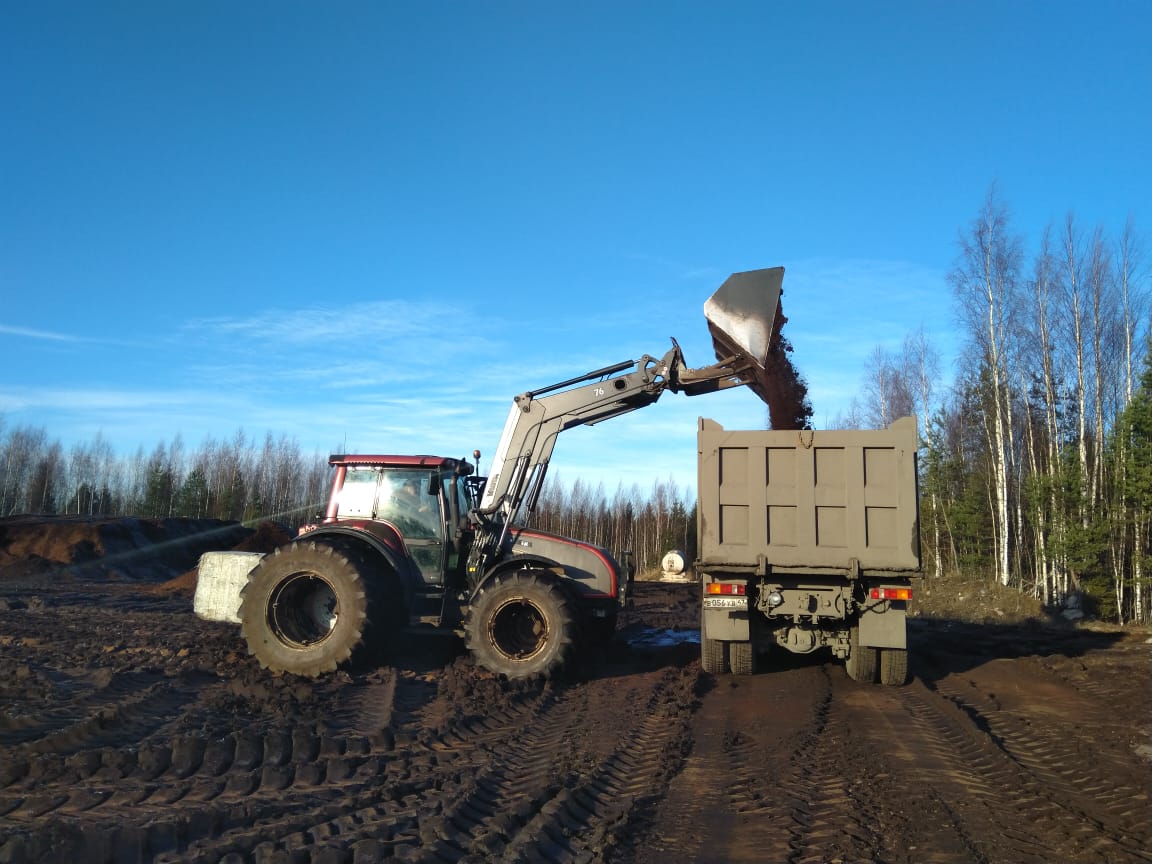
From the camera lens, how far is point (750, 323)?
872 centimetres

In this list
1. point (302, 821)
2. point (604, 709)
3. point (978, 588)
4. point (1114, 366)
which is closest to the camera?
point (302, 821)

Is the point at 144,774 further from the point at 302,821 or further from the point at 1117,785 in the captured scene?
the point at 1117,785

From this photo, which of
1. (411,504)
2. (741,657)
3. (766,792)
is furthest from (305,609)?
(766,792)

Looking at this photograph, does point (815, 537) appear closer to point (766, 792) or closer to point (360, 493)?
point (766, 792)

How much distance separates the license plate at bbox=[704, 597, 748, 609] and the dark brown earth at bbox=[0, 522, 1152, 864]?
0.87 m

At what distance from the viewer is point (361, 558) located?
9016 mm

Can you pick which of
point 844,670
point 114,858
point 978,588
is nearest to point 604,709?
point 844,670

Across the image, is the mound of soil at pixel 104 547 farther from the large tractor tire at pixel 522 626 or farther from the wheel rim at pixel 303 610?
the large tractor tire at pixel 522 626

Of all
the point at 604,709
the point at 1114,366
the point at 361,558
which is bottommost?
the point at 604,709

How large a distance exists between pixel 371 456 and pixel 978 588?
1837cm

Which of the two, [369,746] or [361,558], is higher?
[361,558]

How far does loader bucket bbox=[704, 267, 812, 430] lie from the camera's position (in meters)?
8.67

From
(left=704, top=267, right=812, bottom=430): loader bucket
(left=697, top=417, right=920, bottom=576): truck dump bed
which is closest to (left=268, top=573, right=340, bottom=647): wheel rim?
(left=697, top=417, right=920, bottom=576): truck dump bed

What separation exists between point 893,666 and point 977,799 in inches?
161
